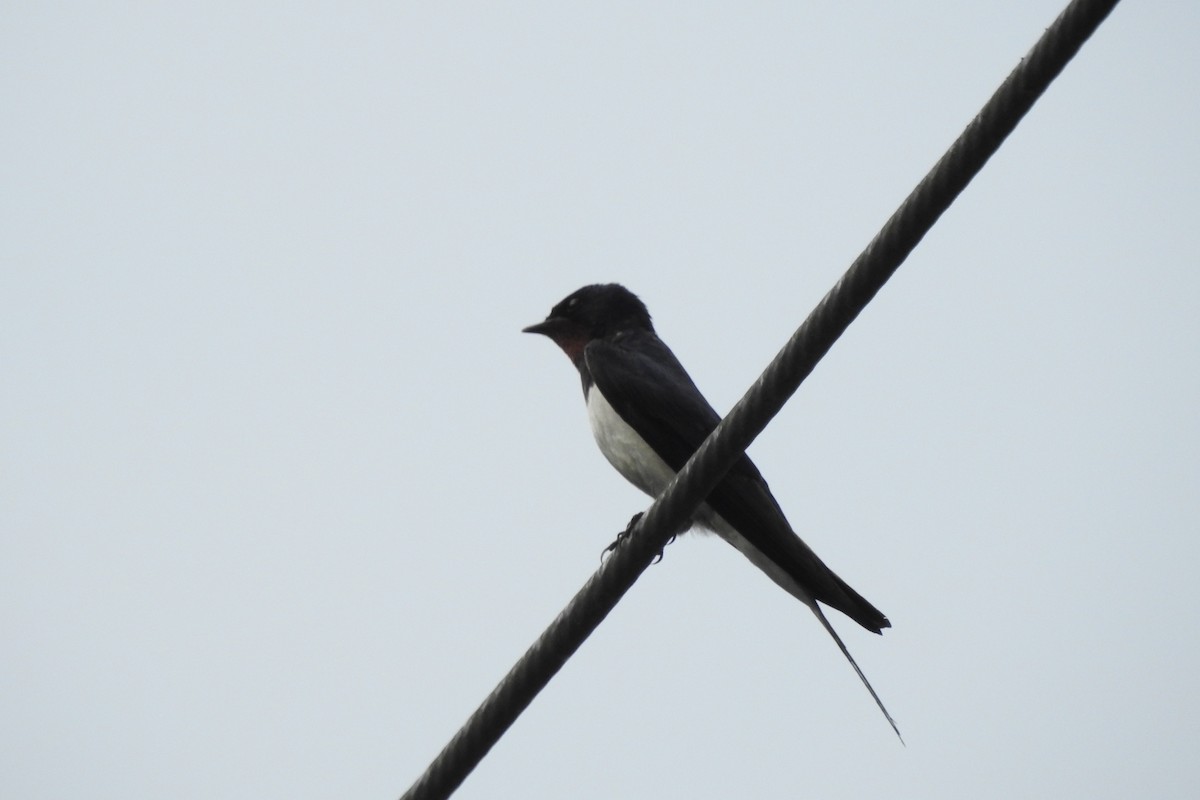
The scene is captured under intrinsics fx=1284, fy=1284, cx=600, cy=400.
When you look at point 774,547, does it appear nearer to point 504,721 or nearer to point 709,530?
point 709,530

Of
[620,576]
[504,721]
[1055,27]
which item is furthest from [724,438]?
[1055,27]

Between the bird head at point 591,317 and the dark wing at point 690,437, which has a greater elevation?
the bird head at point 591,317

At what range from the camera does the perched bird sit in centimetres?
424

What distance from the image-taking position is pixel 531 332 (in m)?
6.43

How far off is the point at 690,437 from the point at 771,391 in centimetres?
209

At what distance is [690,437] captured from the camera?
5039mm

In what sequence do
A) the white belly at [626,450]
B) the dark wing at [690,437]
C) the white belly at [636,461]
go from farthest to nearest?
the white belly at [626,450], the white belly at [636,461], the dark wing at [690,437]

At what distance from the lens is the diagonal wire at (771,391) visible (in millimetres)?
2518

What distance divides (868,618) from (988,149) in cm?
193

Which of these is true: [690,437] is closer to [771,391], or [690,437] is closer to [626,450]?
[626,450]

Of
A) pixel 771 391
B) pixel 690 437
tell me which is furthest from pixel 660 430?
pixel 771 391

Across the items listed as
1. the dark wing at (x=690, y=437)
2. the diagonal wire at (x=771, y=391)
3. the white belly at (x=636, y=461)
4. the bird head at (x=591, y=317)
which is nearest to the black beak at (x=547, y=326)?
the bird head at (x=591, y=317)

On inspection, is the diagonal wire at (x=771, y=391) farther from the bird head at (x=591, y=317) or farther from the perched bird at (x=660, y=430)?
the bird head at (x=591, y=317)

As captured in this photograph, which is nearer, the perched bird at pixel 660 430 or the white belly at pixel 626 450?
the perched bird at pixel 660 430
